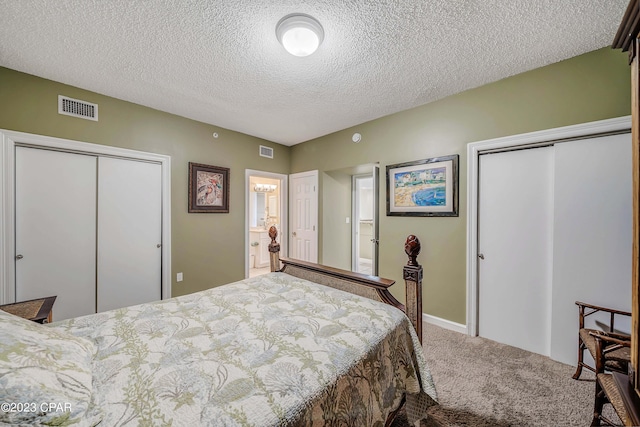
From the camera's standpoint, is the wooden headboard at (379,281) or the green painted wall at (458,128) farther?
the green painted wall at (458,128)

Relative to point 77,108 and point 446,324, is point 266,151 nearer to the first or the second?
point 77,108

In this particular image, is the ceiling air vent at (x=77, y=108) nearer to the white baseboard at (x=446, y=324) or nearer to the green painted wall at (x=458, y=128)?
the green painted wall at (x=458, y=128)

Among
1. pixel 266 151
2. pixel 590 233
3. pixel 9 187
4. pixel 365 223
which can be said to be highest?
pixel 266 151

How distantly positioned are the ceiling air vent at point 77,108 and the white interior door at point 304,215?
110 inches

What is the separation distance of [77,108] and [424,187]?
12.6 feet

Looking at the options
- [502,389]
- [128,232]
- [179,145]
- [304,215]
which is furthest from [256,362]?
[304,215]

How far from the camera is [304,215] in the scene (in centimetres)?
445

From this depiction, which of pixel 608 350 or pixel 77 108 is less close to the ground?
pixel 77 108

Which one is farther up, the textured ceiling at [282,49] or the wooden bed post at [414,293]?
the textured ceiling at [282,49]

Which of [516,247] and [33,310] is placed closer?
[33,310]

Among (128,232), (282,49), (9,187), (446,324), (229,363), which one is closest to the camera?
(229,363)

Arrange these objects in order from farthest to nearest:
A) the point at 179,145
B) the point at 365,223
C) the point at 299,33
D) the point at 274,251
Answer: the point at 365,223
the point at 179,145
the point at 274,251
the point at 299,33

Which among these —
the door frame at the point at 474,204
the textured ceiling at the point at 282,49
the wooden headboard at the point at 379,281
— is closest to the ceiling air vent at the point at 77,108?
the textured ceiling at the point at 282,49

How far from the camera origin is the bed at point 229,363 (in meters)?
0.75
